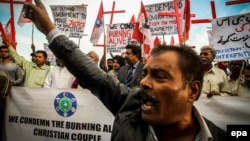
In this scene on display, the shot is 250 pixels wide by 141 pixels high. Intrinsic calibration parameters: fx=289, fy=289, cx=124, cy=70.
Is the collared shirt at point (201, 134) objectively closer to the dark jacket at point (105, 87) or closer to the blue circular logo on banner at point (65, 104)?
the dark jacket at point (105, 87)

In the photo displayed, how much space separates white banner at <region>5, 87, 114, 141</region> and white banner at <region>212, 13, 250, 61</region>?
8.05 ft

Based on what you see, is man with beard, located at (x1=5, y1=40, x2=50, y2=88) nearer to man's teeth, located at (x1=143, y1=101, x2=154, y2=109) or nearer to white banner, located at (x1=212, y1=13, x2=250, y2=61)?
white banner, located at (x1=212, y1=13, x2=250, y2=61)

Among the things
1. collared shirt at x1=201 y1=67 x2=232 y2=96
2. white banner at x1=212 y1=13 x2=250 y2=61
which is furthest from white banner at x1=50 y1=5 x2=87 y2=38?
collared shirt at x1=201 y1=67 x2=232 y2=96

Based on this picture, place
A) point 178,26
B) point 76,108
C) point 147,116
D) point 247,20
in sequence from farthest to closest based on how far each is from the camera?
point 178,26
point 247,20
point 76,108
point 147,116

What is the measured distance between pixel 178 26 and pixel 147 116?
5.22 m

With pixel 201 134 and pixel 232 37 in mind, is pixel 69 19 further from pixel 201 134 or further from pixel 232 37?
pixel 201 134

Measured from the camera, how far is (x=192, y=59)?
4.88 ft

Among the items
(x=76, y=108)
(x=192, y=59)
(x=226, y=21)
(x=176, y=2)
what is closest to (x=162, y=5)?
(x=176, y=2)

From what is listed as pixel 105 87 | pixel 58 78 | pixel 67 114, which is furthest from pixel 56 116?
pixel 58 78

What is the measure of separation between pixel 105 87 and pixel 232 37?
353cm

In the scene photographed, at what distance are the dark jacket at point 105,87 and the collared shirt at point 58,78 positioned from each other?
3382 mm

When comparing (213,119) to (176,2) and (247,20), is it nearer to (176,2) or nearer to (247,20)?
(247,20)

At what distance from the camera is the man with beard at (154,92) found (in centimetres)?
138

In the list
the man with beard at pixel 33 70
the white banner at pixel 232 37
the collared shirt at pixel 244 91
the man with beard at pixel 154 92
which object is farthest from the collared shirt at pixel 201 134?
the man with beard at pixel 33 70
